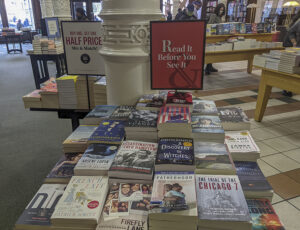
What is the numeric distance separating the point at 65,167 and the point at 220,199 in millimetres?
815

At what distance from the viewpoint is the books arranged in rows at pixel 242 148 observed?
1300mm

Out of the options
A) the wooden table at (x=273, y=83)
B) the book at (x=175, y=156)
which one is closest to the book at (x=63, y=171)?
the book at (x=175, y=156)

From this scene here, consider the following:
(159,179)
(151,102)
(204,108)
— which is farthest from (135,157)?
(204,108)

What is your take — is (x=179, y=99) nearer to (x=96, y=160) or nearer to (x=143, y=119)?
(x=143, y=119)

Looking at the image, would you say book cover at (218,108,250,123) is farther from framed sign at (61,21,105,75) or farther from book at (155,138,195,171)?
framed sign at (61,21,105,75)

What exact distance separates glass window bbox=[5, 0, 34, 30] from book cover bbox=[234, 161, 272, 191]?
16.7 metres

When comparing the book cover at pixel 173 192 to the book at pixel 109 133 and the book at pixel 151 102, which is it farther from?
the book at pixel 151 102

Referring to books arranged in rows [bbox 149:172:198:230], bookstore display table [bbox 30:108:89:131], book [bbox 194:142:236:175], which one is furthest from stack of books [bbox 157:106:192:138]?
bookstore display table [bbox 30:108:89:131]

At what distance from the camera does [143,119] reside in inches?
53.8

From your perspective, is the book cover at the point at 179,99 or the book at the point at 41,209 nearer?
the book at the point at 41,209

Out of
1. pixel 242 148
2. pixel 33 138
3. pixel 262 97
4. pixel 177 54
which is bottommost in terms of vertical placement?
pixel 33 138

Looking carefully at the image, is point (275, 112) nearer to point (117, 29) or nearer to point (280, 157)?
point (280, 157)

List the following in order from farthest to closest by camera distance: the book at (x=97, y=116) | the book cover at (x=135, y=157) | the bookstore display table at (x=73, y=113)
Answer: the bookstore display table at (x=73, y=113), the book at (x=97, y=116), the book cover at (x=135, y=157)

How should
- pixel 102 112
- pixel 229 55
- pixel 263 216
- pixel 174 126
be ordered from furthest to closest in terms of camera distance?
pixel 229 55, pixel 102 112, pixel 174 126, pixel 263 216
